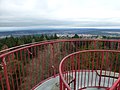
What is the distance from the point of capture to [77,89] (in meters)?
3.53

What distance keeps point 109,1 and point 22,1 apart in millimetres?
4639

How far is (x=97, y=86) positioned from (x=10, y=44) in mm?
33964

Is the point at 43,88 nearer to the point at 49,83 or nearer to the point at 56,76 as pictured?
the point at 49,83

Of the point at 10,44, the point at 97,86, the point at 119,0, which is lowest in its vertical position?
the point at 10,44

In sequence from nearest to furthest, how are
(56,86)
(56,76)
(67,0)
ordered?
(56,86) → (56,76) → (67,0)

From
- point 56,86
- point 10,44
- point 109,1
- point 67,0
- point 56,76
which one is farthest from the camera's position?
point 10,44

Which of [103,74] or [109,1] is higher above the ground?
[109,1]

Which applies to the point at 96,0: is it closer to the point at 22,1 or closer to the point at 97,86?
the point at 22,1

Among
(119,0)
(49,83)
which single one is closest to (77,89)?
(49,83)

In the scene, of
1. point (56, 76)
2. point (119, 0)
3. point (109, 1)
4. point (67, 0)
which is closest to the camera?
point (56, 76)

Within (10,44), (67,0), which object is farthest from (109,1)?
(10,44)

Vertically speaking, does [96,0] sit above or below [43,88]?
above

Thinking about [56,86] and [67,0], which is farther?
[67,0]

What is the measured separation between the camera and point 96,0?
7.59m
